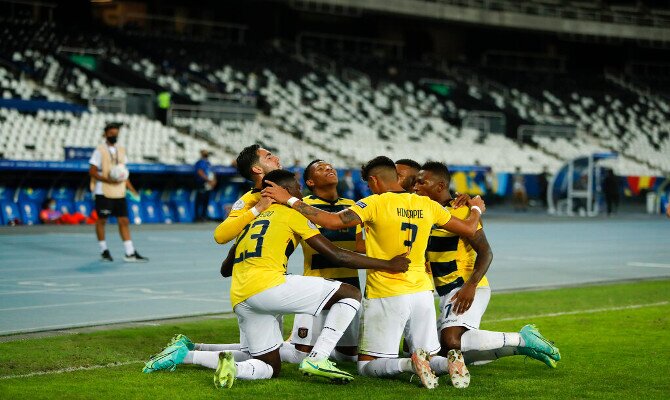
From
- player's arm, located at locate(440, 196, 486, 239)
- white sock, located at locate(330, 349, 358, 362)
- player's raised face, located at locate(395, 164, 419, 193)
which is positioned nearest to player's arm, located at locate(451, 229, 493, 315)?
player's arm, located at locate(440, 196, 486, 239)

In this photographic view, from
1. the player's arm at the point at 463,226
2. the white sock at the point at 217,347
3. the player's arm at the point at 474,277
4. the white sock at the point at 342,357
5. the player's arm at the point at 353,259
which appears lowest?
the white sock at the point at 342,357

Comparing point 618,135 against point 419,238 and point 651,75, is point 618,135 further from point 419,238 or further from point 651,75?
point 419,238

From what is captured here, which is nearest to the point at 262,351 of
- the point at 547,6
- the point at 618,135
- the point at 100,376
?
the point at 100,376

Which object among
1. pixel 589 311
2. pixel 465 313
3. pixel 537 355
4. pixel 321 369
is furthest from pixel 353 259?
pixel 589 311

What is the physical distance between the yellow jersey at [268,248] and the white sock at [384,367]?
90cm

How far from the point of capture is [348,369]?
27.9 feet

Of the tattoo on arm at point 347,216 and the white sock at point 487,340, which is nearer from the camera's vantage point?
the tattoo on arm at point 347,216

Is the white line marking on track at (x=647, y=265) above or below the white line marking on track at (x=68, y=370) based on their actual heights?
below

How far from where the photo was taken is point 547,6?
56.5 metres

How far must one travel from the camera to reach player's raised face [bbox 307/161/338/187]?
8516 millimetres

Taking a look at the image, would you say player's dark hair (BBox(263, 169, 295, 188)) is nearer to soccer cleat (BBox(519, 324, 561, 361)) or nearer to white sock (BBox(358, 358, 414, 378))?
white sock (BBox(358, 358, 414, 378))

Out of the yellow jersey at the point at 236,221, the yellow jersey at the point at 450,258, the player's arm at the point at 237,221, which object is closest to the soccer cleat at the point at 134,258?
the yellow jersey at the point at 236,221

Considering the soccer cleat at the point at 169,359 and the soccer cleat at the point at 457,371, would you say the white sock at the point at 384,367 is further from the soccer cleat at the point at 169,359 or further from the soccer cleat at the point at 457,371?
the soccer cleat at the point at 169,359

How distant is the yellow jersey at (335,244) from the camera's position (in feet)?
28.3
